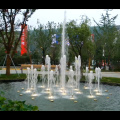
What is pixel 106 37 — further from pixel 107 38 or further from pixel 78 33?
pixel 78 33

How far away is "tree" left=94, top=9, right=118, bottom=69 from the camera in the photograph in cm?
2755

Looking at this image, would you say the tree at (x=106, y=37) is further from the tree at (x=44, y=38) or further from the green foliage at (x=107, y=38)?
the tree at (x=44, y=38)

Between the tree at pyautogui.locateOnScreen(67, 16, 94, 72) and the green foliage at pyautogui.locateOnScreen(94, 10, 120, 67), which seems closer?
the tree at pyautogui.locateOnScreen(67, 16, 94, 72)

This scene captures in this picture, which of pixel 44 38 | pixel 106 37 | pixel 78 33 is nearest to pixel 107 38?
pixel 106 37

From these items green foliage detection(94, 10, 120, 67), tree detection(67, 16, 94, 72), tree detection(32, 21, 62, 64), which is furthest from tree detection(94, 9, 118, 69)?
tree detection(67, 16, 94, 72)

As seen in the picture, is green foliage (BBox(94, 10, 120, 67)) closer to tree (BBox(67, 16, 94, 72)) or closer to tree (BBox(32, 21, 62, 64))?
tree (BBox(32, 21, 62, 64))

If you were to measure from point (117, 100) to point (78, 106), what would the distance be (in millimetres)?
2050

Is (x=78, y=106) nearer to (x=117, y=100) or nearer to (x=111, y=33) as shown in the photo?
(x=117, y=100)

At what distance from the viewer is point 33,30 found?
100 feet

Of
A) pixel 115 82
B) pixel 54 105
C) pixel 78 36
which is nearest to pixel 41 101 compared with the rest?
pixel 54 105

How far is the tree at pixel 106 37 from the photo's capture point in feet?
90.4

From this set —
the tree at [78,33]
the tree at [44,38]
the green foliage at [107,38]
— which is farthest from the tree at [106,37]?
the tree at [78,33]

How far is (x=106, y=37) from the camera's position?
27.9m
